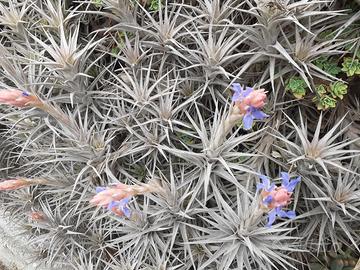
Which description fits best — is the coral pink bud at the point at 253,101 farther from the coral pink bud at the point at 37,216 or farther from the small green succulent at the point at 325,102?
the coral pink bud at the point at 37,216

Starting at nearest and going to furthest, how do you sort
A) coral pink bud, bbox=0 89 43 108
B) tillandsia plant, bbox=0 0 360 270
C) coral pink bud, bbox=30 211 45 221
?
coral pink bud, bbox=0 89 43 108, tillandsia plant, bbox=0 0 360 270, coral pink bud, bbox=30 211 45 221

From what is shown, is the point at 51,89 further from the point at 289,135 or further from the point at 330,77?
the point at 330,77

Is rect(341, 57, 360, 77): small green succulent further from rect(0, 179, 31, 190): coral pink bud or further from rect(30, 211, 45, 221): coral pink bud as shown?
rect(30, 211, 45, 221): coral pink bud

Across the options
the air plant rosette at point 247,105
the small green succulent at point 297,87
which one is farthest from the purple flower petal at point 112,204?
the small green succulent at point 297,87

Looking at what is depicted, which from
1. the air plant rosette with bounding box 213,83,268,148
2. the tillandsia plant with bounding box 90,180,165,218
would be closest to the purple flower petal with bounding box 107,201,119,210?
the tillandsia plant with bounding box 90,180,165,218

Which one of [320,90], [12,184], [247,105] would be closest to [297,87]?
[320,90]

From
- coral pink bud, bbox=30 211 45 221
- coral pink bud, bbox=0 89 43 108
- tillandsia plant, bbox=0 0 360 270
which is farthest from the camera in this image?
coral pink bud, bbox=30 211 45 221
